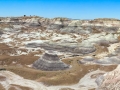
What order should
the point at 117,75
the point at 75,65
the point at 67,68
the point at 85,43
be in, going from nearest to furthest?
the point at 117,75, the point at 67,68, the point at 75,65, the point at 85,43

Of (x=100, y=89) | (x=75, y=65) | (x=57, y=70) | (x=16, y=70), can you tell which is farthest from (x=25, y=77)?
(x=100, y=89)

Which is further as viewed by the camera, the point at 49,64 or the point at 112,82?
the point at 49,64

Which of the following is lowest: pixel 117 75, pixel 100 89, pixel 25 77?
pixel 25 77

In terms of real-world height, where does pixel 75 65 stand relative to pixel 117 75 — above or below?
below

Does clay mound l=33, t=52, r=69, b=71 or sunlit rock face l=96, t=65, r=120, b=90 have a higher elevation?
sunlit rock face l=96, t=65, r=120, b=90

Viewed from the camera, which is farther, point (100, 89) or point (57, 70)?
point (57, 70)

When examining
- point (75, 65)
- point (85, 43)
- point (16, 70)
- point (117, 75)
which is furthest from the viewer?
point (85, 43)

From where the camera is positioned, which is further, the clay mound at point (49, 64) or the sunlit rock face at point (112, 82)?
the clay mound at point (49, 64)

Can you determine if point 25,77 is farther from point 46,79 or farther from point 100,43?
point 100,43

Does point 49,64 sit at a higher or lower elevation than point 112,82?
lower

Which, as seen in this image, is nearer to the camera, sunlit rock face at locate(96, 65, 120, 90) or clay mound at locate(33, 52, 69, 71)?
sunlit rock face at locate(96, 65, 120, 90)

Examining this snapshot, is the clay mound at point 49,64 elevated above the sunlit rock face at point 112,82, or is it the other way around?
the sunlit rock face at point 112,82
